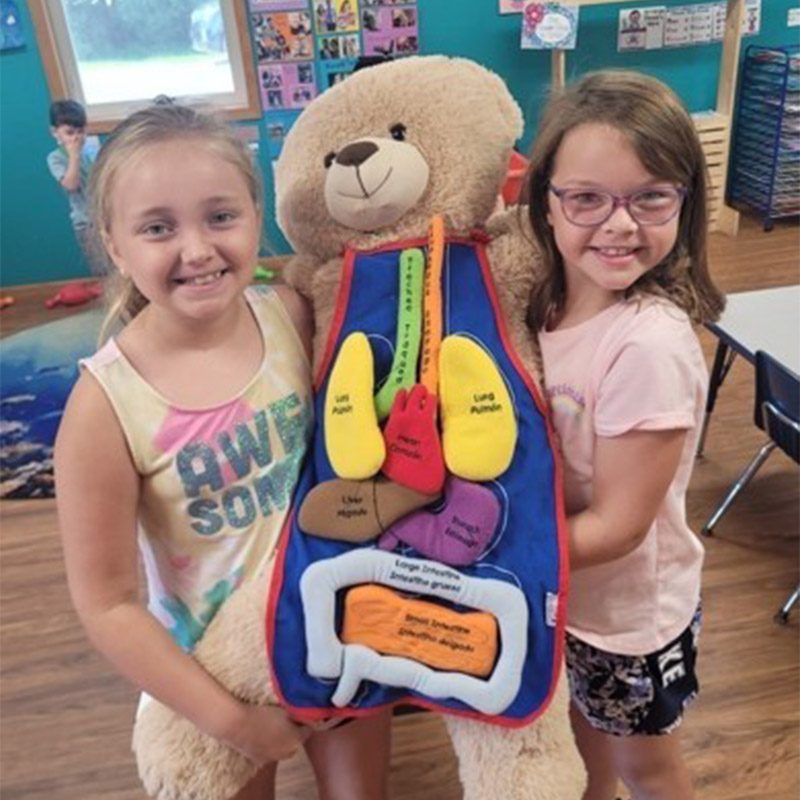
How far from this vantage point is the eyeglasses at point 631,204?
2.43 ft

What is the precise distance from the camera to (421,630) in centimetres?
75

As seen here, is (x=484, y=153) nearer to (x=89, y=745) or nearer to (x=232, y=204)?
(x=232, y=204)

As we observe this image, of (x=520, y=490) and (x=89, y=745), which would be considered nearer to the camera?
(x=520, y=490)

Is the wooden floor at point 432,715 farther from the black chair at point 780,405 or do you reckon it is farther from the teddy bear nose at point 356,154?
the teddy bear nose at point 356,154

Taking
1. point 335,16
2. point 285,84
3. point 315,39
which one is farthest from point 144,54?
point 335,16

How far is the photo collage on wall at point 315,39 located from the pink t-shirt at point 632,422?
3120 mm

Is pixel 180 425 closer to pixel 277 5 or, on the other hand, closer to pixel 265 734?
pixel 265 734

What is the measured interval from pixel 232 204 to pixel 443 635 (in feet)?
1.43

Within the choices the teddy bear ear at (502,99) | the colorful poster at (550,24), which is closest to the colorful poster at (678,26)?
the colorful poster at (550,24)

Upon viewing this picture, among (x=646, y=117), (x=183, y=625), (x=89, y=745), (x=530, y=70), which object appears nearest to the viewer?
(x=646, y=117)

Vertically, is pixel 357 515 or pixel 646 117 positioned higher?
pixel 646 117

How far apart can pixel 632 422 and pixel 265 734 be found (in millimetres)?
457

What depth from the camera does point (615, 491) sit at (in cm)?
78

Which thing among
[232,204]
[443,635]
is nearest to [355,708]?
[443,635]
